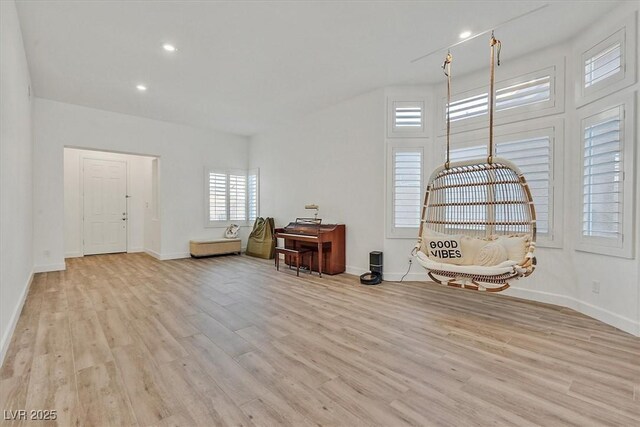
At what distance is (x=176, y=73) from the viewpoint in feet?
13.2

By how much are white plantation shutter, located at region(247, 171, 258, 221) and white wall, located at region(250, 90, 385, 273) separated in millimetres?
790

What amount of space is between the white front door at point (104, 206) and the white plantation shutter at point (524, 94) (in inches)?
308

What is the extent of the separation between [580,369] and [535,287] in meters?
1.76

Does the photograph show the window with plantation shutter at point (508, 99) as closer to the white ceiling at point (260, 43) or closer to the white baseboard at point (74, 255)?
the white ceiling at point (260, 43)

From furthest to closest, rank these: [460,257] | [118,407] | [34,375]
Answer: [460,257] < [34,375] < [118,407]

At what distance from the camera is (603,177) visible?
9.61 ft

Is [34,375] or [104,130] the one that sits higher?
[104,130]

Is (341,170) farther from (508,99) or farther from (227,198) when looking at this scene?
(227,198)

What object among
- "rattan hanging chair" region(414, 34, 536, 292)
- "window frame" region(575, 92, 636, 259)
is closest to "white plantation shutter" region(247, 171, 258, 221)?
"rattan hanging chair" region(414, 34, 536, 292)

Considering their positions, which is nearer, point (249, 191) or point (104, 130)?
point (104, 130)

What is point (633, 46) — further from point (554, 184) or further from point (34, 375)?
point (34, 375)

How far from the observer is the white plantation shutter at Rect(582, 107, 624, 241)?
2791 mm

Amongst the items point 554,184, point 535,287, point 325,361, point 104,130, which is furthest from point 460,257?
point 104,130

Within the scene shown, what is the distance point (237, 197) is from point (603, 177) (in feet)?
21.3
